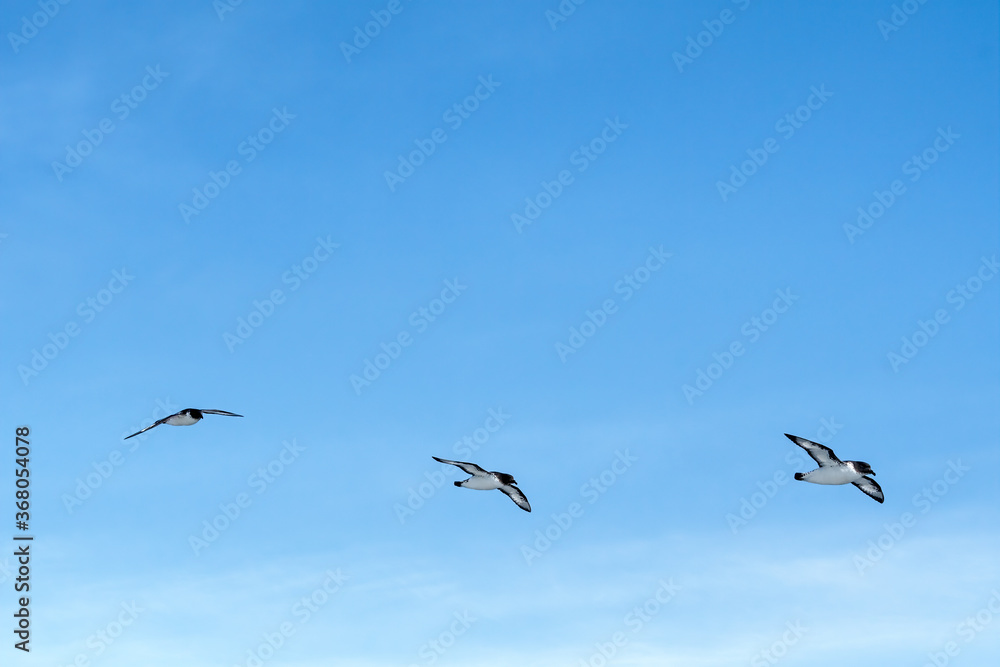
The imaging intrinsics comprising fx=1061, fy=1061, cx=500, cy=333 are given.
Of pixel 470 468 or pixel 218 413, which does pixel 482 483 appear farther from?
pixel 218 413

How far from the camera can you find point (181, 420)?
5888 centimetres

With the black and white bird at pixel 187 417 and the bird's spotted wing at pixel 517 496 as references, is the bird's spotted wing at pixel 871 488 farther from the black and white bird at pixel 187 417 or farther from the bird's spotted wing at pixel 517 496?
the black and white bird at pixel 187 417

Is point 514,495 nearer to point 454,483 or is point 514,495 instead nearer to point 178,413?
point 454,483

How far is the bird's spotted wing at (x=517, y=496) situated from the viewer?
2373 inches

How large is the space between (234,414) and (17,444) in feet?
36.9

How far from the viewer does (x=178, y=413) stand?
5881cm

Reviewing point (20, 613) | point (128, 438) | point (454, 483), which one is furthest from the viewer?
point (454, 483)

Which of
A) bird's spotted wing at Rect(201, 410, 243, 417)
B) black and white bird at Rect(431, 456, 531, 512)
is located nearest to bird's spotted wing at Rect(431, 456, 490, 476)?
black and white bird at Rect(431, 456, 531, 512)

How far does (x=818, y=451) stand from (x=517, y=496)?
1683cm

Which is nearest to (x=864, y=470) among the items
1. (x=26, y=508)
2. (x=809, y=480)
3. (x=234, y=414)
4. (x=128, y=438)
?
(x=809, y=480)

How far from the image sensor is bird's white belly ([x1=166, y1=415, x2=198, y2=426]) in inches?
2312

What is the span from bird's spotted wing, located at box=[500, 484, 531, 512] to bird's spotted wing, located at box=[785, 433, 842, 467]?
1557cm

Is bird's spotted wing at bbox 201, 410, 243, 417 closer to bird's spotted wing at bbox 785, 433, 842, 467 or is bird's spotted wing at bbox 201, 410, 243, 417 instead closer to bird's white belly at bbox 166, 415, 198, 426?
bird's white belly at bbox 166, 415, 198, 426

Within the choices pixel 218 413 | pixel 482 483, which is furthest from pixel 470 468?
pixel 218 413
